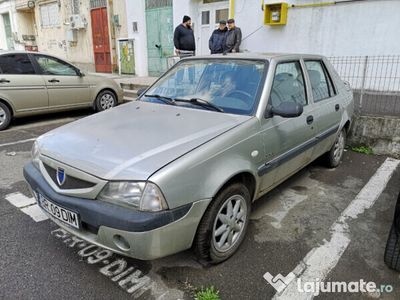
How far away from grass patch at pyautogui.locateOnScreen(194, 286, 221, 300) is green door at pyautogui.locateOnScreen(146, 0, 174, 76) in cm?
977

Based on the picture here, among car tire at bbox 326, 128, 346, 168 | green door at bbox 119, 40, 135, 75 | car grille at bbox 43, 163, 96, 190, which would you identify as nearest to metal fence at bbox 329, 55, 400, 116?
car tire at bbox 326, 128, 346, 168

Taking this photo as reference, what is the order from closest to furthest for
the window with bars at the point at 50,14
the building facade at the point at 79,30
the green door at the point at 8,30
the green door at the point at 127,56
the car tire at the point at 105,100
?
the car tire at the point at 105,100
the green door at the point at 127,56
the building facade at the point at 79,30
the window with bars at the point at 50,14
the green door at the point at 8,30

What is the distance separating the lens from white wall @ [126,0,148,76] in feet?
38.1

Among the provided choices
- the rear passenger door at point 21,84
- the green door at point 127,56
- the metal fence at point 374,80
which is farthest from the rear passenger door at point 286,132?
the green door at point 127,56

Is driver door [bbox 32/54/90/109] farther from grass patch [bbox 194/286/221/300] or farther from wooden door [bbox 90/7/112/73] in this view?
wooden door [bbox 90/7/112/73]

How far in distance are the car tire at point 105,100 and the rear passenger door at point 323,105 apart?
A: 5339 mm

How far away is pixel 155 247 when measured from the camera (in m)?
2.02

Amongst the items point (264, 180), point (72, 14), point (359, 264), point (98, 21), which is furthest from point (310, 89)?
point (72, 14)

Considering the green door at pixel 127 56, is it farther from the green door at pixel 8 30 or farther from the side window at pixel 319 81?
the green door at pixel 8 30

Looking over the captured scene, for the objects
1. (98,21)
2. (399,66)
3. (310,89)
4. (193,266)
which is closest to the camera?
(193,266)

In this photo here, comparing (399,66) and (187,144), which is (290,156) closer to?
(187,144)

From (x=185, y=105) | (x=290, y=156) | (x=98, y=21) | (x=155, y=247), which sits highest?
(x=98, y=21)

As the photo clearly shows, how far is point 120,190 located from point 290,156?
1814 millimetres

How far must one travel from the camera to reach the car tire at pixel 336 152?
4384 mm
